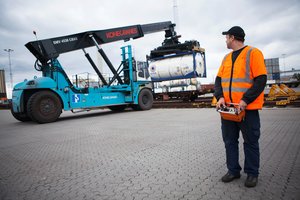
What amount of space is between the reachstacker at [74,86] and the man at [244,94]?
7519 millimetres

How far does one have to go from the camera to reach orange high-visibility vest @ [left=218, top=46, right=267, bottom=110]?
243 cm

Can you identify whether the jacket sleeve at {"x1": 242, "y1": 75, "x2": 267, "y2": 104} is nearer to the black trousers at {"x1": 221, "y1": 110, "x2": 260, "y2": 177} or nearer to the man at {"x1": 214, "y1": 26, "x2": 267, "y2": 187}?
the man at {"x1": 214, "y1": 26, "x2": 267, "y2": 187}

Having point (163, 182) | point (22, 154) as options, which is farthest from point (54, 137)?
point (163, 182)

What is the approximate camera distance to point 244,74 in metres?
2.49

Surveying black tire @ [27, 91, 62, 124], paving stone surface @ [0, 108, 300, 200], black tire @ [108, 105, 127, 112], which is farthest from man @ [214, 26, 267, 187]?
black tire @ [108, 105, 127, 112]

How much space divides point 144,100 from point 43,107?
541cm

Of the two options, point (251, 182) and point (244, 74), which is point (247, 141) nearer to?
point (251, 182)

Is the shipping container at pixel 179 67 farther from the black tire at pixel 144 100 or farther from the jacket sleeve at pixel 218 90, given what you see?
the jacket sleeve at pixel 218 90

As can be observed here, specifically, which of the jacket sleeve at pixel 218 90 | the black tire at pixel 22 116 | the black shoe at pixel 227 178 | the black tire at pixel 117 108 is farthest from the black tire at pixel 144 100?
the black shoe at pixel 227 178

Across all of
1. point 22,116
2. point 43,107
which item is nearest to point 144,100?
point 43,107

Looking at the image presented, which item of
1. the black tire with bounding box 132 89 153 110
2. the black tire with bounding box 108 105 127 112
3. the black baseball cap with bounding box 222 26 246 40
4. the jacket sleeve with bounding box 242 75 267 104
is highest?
the black baseball cap with bounding box 222 26 246 40

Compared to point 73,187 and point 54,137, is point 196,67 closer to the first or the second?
point 54,137

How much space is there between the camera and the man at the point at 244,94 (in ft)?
7.90

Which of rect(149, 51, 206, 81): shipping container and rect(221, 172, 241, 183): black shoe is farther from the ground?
rect(149, 51, 206, 81): shipping container
